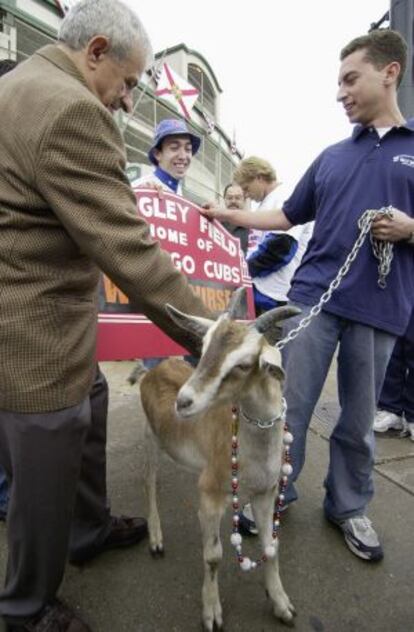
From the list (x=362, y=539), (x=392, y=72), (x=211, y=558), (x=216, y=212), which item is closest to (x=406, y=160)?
(x=392, y=72)

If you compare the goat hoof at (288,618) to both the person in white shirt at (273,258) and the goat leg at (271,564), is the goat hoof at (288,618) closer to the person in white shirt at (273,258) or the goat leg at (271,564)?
the goat leg at (271,564)

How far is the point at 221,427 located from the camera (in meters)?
2.44

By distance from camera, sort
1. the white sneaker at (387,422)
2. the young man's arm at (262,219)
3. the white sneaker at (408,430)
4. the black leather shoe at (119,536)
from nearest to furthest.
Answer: the black leather shoe at (119,536) < the young man's arm at (262,219) < the white sneaker at (408,430) < the white sneaker at (387,422)

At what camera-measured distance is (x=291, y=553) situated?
8.61 ft

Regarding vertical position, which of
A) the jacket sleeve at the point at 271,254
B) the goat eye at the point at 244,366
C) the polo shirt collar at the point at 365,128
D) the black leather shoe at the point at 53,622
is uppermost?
the polo shirt collar at the point at 365,128

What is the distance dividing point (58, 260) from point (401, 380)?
395 cm

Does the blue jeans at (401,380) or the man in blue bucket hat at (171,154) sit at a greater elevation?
the man in blue bucket hat at (171,154)

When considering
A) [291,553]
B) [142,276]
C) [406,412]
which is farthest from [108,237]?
[406,412]

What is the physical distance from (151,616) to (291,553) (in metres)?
0.89

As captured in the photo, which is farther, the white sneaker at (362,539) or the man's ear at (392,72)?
the white sneaker at (362,539)

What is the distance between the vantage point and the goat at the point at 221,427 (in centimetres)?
174

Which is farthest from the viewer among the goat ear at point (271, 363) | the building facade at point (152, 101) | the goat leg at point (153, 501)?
the building facade at point (152, 101)

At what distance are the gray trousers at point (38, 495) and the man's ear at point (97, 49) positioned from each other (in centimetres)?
136

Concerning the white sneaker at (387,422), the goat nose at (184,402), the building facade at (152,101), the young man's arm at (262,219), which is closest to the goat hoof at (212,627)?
the goat nose at (184,402)
